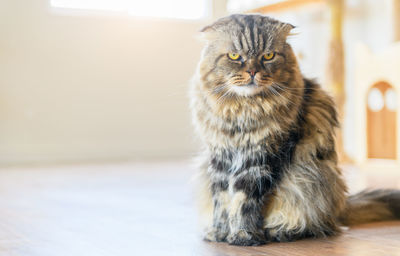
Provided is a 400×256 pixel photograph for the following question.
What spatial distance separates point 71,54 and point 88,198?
7.65 ft

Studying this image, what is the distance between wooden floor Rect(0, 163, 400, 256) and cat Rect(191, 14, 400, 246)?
0.08 m

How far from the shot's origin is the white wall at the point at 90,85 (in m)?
4.32

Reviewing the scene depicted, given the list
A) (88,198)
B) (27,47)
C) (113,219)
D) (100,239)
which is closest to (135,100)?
(27,47)

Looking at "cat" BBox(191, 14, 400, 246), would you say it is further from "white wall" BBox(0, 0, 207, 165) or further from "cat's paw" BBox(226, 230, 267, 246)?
"white wall" BBox(0, 0, 207, 165)

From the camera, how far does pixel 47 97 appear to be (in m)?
4.45

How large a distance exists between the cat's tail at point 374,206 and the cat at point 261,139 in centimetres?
22

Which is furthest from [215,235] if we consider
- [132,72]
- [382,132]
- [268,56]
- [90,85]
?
[132,72]

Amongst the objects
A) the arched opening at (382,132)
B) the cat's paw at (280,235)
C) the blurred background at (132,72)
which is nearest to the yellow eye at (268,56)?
the cat's paw at (280,235)

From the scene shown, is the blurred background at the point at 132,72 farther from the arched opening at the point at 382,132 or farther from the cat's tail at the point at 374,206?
the cat's tail at the point at 374,206

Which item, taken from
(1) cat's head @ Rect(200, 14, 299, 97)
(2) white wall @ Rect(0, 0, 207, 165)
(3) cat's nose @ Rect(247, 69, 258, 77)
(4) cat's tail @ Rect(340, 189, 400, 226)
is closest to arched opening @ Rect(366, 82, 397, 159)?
(2) white wall @ Rect(0, 0, 207, 165)

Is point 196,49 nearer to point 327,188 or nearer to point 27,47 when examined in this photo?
point 27,47

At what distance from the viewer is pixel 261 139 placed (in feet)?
4.83

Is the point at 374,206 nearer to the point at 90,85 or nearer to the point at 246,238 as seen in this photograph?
the point at 246,238

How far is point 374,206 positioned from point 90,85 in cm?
329
